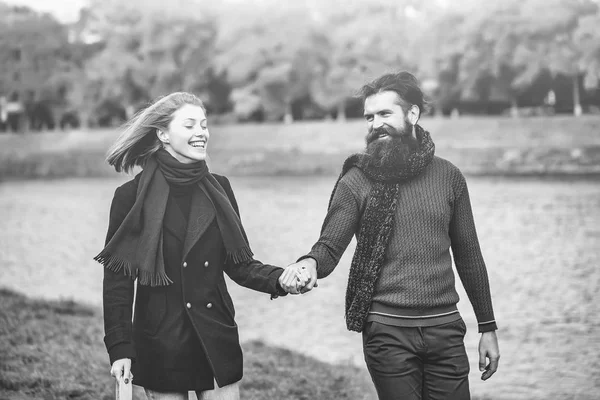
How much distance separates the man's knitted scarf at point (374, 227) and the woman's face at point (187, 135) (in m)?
0.79

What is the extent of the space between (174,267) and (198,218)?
258 mm

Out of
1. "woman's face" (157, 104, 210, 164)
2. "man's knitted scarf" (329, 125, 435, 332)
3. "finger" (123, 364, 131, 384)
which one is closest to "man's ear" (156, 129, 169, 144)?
"woman's face" (157, 104, 210, 164)

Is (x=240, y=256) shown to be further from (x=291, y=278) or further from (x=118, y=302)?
(x=118, y=302)

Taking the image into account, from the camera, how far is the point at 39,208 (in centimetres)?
2648

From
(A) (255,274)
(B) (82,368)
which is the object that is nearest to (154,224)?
(A) (255,274)

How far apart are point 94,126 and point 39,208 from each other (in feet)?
138

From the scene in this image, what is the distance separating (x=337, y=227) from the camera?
4020mm

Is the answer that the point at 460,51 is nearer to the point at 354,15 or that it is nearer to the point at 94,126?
the point at 354,15

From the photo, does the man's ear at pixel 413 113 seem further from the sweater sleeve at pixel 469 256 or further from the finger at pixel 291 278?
the finger at pixel 291 278

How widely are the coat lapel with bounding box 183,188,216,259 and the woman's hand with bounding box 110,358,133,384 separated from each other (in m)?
0.55

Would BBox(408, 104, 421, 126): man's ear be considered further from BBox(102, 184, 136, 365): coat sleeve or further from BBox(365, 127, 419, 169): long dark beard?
BBox(102, 184, 136, 365): coat sleeve

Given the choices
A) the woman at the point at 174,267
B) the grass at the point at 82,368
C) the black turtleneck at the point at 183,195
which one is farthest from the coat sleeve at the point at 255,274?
the grass at the point at 82,368

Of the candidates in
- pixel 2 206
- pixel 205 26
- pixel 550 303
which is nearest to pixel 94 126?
pixel 205 26

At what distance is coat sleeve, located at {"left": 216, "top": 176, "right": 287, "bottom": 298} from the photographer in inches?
163
